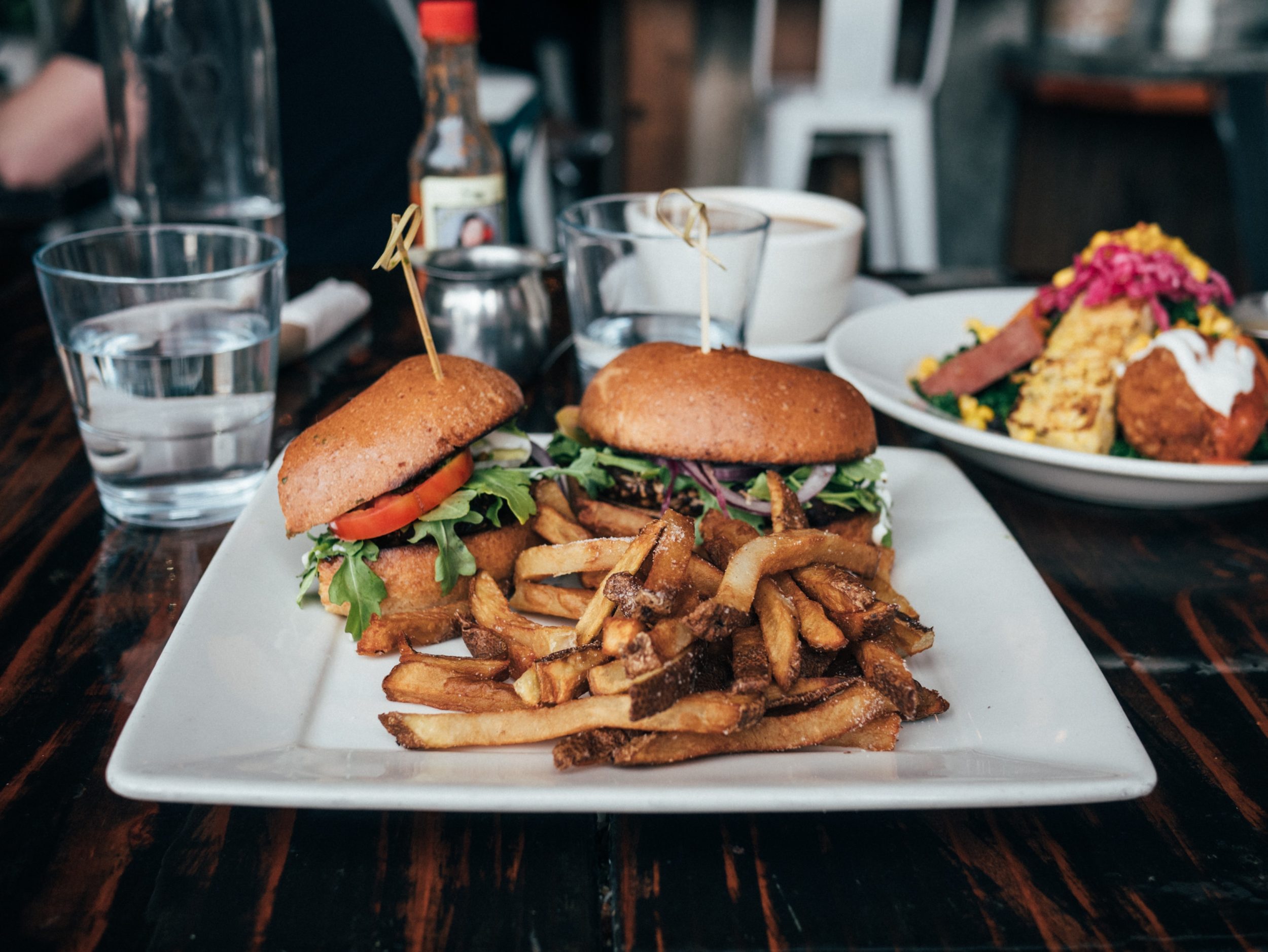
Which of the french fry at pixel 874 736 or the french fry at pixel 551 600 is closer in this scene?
the french fry at pixel 874 736

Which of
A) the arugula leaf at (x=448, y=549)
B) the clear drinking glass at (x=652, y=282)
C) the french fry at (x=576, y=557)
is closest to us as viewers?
the french fry at (x=576, y=557)

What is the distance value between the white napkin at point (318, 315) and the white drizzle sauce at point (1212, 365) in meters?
1.84

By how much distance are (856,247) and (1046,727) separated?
1.61 meters

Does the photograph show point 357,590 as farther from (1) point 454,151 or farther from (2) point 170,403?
(1) point 454,151

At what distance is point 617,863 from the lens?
3.34 ft

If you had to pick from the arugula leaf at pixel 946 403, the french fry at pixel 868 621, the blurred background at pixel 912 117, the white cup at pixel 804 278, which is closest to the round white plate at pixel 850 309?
the white cup at pixel 804 278

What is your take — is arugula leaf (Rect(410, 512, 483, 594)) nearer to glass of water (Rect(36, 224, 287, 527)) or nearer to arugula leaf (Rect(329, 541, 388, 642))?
arugula leaf (Rect(329, 541, 388, 642))

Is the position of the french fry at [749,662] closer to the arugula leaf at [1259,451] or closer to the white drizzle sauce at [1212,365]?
the white drizzle sauce at [1212,365]

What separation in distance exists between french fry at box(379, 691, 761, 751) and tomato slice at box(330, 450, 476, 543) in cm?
38

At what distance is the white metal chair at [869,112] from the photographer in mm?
5449

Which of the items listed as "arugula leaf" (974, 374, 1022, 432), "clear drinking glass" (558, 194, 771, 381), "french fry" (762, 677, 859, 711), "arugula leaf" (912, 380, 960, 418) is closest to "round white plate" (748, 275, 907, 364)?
"clear drinking glass" (558, 194, 771, 381)

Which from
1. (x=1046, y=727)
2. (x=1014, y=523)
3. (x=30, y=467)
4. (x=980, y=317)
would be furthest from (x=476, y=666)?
(x=980, y=317)

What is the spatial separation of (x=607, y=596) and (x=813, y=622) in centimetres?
26

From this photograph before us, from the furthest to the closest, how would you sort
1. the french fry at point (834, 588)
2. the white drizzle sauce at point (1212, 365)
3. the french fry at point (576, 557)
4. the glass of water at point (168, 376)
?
the white drizzle sauce at point (1212, 365)
the glass of water at point (168, 376)
the french fry at point (576, 557)
the french fry at point (834, 588)
